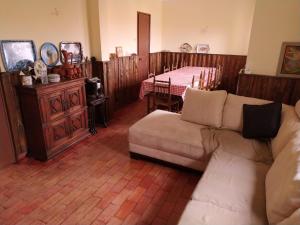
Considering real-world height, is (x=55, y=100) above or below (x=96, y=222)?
above

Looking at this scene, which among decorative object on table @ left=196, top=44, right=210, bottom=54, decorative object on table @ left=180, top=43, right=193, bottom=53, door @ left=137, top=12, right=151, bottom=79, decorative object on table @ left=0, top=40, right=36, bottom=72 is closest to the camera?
decorative object on table @ left=0, top=40, right=36, bottom=72

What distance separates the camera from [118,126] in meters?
3.85

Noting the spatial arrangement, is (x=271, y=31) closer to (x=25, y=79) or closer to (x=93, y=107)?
(x=93, y=107)

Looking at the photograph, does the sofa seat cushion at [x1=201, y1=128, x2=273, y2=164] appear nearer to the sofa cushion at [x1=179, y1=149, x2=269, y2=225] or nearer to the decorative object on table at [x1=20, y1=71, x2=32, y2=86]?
the sofa cushion at [x1=179, y1=149, x2=269, y2=225]

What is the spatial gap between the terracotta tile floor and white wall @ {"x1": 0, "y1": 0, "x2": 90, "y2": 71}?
4.55ft

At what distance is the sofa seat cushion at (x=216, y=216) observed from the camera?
1.33 meters

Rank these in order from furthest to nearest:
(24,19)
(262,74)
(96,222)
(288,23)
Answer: (262,74)
(288,23)
(24,19)
(96,222)

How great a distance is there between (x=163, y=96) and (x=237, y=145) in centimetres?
198

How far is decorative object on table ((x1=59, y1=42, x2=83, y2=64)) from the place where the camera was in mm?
3231

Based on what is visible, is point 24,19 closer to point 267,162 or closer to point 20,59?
point 20,59

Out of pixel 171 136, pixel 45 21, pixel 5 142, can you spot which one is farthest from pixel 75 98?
pixel 171 136

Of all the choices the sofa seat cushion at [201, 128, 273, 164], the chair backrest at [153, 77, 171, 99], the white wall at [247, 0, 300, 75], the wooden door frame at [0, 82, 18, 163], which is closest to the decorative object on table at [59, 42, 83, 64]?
the wooden door frame at [0, 82, 18, 163]

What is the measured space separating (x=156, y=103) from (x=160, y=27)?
335 centimetres

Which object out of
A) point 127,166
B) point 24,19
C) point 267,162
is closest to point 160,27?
point 24,19
